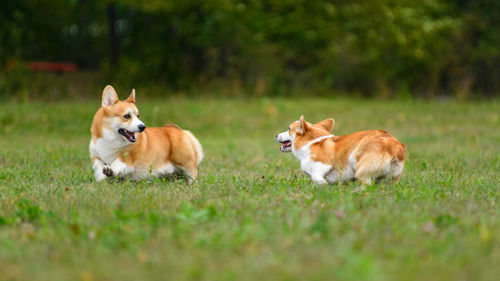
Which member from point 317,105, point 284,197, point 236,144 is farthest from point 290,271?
point 317,105

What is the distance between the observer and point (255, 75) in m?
20.8

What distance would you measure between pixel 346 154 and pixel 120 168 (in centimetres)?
A: 228

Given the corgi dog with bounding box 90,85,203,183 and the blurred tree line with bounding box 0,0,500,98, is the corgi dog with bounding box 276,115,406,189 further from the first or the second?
the blurred tree line with bounding box 0,0,500,98

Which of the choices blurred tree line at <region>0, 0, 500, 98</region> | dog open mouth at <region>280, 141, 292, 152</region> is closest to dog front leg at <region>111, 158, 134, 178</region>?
dog open mouth at <region>280, 141, 292, 152</region>

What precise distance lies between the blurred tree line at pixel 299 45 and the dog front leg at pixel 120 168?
12128mm

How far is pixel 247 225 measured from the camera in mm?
3789

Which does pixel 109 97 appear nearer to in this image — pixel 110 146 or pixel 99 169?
pixel 110 146

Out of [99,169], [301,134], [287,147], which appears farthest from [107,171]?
[301,134]

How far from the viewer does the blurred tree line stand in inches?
766

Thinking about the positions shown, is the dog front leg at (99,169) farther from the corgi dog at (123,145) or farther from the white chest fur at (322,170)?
the white chest fur at (322,170)

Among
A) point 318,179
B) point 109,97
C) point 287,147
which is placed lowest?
point 318,179

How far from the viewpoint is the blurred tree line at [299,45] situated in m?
19.5

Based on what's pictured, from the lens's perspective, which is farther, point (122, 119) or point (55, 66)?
point (55, 66)

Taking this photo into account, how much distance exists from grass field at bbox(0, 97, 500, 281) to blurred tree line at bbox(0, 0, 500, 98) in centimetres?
1201
